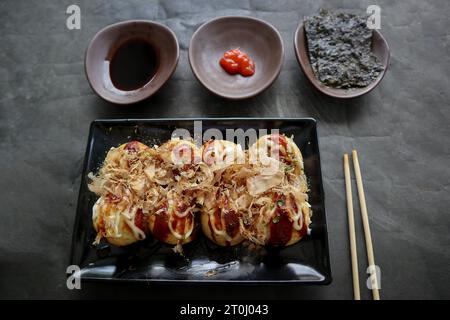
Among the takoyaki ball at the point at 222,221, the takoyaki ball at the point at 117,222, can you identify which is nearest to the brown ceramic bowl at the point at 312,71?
the takoyaki ball at the point at 222,221

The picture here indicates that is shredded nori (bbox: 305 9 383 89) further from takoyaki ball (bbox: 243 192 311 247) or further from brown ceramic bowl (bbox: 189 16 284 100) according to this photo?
takoyaki ball (bbox: 243 192 311 247)

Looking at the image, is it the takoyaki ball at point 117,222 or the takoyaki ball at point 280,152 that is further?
the takoyaki ball at point 280,152

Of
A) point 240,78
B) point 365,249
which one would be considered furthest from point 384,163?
point 240,78

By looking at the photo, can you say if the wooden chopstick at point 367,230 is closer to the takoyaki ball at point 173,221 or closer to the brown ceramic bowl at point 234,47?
the brown ceramic bowl at point 234,47

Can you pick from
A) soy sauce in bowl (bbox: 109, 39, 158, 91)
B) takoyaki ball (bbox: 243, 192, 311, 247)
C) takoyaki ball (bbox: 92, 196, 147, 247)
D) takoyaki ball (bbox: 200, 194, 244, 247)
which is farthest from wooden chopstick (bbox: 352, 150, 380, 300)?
soy sauce in bowl (bbox: 109, 39, 158, 91)
